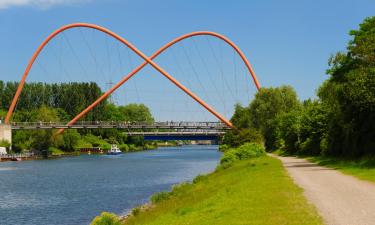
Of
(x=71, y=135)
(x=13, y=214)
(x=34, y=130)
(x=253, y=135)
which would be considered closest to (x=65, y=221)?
(x=13, y=214)

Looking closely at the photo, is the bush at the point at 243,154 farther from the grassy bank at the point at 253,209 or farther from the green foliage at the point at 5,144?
the green foliage at the point at 5,144

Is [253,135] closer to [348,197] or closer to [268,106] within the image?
[268,106]

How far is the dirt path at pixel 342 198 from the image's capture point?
1490 centimetres

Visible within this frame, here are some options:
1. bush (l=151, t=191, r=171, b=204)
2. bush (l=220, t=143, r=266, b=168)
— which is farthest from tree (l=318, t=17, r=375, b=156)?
bush (l=220, t=143, r=266, b=168)

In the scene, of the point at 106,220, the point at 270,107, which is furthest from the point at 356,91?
the point at 270,107

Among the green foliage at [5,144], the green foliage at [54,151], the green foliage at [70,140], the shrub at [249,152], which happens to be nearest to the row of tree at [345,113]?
the shrub at [249,152]

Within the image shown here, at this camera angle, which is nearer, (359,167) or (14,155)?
(359,167)

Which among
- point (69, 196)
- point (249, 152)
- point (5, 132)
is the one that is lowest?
point (69, 196)

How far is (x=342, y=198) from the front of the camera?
19141 mm

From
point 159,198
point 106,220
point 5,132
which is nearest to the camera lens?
point 106,220

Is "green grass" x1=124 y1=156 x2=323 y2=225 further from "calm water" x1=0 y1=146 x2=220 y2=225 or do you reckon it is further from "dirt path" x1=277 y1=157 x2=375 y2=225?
"calm water" x1=0 y1=146 x2=220 y2=225

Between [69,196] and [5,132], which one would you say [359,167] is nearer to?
[69,196]

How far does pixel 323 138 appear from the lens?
5406 centimetres

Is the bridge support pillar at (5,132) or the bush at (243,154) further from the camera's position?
the bridge support pillar at (5,132)
